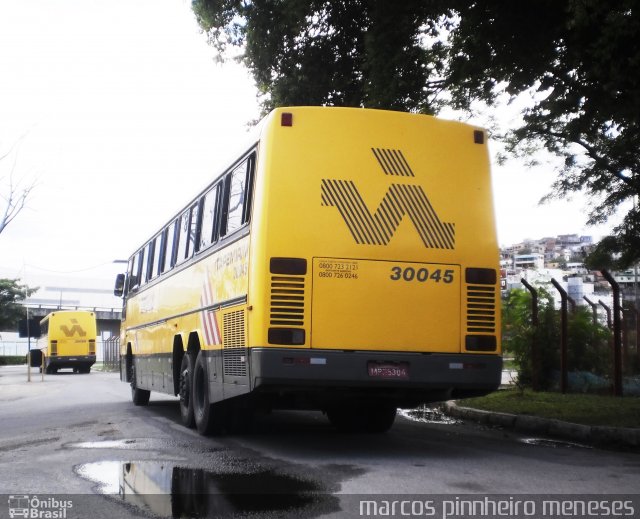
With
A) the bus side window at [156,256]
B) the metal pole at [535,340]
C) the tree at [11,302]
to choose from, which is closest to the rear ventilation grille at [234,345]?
the bus side window at [156,256]

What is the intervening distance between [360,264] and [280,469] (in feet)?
7.05

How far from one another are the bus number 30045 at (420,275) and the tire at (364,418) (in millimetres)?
2405

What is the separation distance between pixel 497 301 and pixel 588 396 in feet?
20.4

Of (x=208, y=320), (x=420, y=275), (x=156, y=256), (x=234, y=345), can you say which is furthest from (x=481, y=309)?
(x=156, y=256)

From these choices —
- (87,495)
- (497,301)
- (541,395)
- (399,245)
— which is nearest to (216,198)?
(399,245)

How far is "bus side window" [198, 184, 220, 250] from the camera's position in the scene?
10.2m

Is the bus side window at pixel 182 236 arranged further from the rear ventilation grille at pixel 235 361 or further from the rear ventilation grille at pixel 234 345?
the rear ventilation grille at pixel 235 361

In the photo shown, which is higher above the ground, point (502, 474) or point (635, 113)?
point (635, 113)

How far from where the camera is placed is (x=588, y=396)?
45.0 feet

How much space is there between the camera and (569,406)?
12.1m

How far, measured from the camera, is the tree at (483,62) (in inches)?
362

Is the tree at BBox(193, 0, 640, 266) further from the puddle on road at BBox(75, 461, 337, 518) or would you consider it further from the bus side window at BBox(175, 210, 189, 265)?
the puddle on road at BBox(75, 461, 337, 518)

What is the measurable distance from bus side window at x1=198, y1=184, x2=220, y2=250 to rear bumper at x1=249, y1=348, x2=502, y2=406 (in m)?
2.71

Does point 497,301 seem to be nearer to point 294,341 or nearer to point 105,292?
point 294,341
